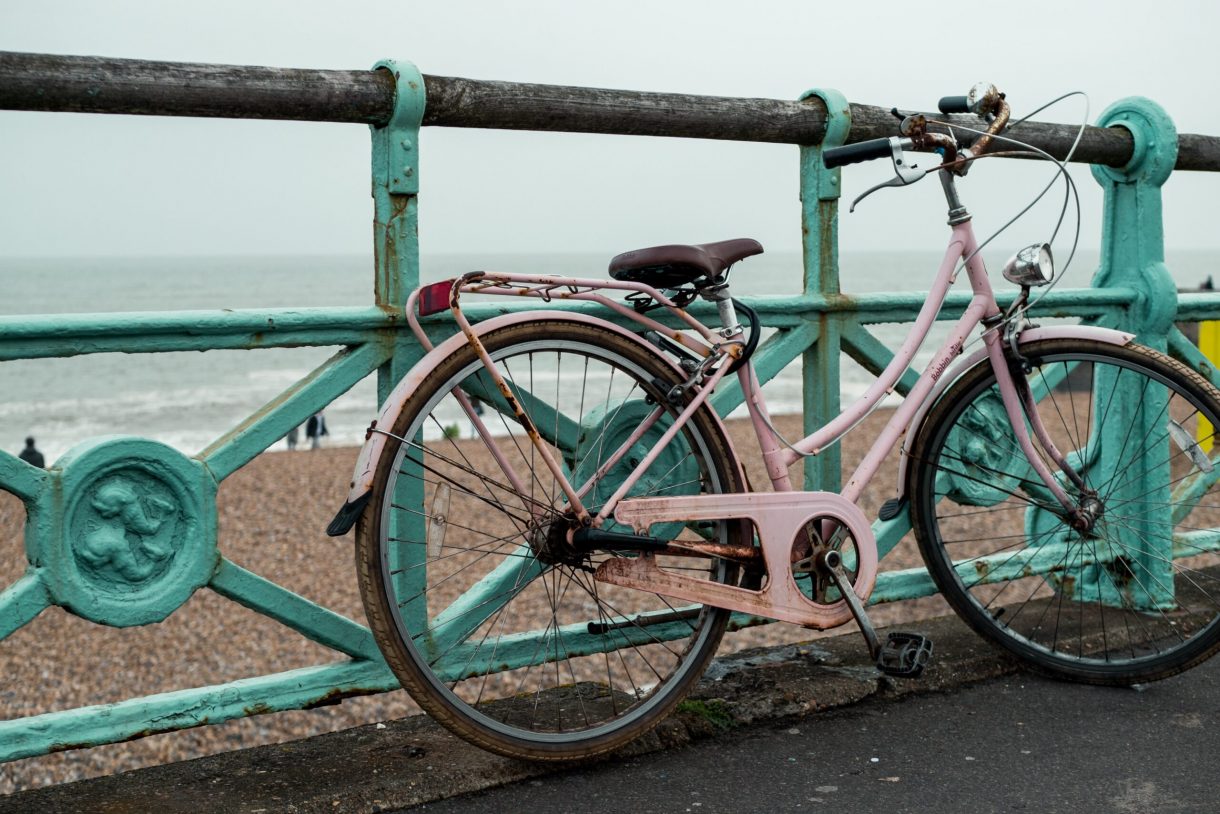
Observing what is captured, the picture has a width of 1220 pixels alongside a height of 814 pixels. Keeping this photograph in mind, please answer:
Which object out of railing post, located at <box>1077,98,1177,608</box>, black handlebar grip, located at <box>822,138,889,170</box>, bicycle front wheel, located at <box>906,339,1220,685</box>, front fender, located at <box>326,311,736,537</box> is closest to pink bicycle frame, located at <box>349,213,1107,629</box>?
front fender, located at <box>326,311,736,537</box>

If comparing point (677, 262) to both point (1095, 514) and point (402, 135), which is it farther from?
point (1095, 514)

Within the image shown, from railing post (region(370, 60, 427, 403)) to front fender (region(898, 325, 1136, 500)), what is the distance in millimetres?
1337

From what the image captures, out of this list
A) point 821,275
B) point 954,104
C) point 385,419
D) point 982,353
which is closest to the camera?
point 385,419

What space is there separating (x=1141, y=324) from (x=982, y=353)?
0.99m

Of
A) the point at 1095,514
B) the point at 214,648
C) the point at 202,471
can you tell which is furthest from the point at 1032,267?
the point at 214,648

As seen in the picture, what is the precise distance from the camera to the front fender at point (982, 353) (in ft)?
10.8

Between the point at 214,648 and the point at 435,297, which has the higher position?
the point at 435,297

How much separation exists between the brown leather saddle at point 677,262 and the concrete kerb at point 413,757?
3.29ft

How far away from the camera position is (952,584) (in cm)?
350

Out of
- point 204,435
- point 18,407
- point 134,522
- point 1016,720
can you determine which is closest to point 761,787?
point 1016,720

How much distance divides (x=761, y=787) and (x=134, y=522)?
1.37m

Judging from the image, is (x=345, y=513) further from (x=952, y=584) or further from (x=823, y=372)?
(x=952, y=584)

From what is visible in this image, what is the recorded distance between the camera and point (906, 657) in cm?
303

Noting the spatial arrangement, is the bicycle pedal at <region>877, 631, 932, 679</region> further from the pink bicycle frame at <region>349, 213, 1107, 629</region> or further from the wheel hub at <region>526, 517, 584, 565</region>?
the wheel hub at <region>526, 517, 584, 565</region>
